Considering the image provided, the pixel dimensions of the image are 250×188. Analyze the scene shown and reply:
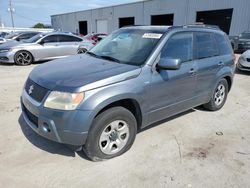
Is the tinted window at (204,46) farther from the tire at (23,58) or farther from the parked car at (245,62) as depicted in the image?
the tire at (23,58)

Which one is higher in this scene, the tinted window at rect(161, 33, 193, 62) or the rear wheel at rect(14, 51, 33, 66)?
the tinted window at rect(161, 33, 193, 62)

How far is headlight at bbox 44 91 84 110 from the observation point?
8.38 ft

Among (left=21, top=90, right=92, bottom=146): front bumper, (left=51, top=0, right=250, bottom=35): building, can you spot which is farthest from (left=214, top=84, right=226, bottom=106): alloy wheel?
(left=51, top=0, right=250, bottom=35): building

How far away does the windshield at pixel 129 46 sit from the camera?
10.9 feet

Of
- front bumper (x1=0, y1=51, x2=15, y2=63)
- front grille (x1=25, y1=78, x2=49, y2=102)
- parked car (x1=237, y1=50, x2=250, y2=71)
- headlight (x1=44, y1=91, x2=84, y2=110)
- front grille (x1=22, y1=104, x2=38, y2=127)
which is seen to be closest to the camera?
headlight (x1=44, y1=91, x2=84, y2=110)

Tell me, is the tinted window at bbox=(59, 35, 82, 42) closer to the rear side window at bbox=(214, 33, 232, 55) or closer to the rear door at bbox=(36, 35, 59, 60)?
the rear door at bbox=(36, 35, 59, 60)

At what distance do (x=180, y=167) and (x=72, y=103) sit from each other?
166 centimetres

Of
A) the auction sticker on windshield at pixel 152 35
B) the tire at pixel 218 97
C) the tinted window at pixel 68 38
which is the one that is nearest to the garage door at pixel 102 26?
the tinted window at pixel 68 38

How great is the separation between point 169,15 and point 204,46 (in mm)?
26140

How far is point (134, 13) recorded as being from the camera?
31.7 m

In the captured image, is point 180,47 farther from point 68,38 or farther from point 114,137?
point 68,38

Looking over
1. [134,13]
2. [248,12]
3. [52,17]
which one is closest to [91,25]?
[134,13]

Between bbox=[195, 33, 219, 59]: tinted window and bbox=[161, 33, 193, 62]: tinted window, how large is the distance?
0.19m

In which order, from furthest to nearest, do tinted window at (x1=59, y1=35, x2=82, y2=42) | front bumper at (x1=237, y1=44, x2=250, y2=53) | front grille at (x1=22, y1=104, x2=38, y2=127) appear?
front bumper at (x1=237, y1=44, x2=250, y2=53) → tinted window at (x1=59, y1=35, x2=82, y2=42) → front grille at (x1=22, y1=104, x2=38, y2=127)
